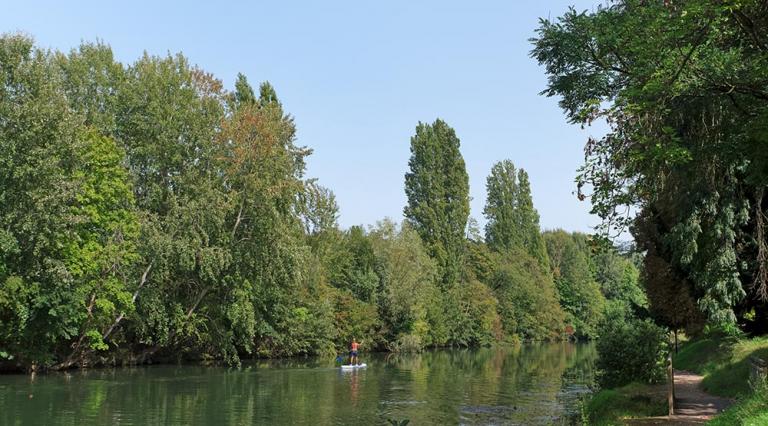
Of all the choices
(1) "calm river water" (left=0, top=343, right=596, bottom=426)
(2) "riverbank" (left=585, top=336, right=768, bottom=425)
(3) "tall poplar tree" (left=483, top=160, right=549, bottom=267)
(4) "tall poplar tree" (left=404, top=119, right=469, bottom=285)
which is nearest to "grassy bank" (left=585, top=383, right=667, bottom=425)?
(2) "riverbank" (left=585, top=336, right=768, bottom=425)

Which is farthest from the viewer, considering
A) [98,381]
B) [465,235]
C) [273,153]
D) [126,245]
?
[465,235]

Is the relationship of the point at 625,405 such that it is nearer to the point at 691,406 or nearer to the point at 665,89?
the point at 691,406

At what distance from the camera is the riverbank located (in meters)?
11.5

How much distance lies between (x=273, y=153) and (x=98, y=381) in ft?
53.8

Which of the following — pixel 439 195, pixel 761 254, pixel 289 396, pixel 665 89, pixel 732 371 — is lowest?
pixel 289 396

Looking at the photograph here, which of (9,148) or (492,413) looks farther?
(9,148)

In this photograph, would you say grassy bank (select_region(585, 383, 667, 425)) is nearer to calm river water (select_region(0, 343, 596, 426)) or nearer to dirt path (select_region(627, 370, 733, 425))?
dirt path (select_region(627, 370, 733, 425))

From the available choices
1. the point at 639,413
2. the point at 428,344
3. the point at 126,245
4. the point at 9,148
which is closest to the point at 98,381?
the point at 126,245

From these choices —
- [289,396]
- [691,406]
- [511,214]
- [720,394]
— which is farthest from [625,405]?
[511,214]

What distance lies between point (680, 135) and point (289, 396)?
683 inches

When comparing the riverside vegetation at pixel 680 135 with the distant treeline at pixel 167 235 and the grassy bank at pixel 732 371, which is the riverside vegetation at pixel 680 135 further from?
the distant treeline at pixel 167 235

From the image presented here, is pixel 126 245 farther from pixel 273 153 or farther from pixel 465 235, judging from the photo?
pixel 465 235

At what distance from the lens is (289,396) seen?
27266 mm

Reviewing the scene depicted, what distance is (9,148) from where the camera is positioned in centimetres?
3350
